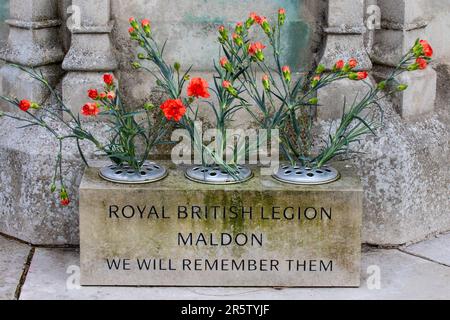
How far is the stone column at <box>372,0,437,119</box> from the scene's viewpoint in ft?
15.8

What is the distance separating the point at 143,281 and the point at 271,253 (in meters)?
0.61

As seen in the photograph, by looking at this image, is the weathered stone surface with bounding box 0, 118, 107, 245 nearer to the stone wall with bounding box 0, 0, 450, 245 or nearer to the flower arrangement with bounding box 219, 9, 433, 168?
the stone wall with bounding box 0, 0, 450, 245

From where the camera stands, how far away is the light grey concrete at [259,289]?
13.8 feet

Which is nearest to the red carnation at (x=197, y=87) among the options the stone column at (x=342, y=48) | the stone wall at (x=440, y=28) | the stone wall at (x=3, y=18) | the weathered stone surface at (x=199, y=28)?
the weathered stone surface at (x=199, y=28)

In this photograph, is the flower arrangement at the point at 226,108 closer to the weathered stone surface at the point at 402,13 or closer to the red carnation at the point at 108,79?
the red carnation at the point at 108,79

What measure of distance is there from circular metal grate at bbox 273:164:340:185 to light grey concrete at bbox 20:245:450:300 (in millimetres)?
506

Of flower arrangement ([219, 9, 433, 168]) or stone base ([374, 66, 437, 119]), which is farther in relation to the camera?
stone base ([374, 66, 437, 119])

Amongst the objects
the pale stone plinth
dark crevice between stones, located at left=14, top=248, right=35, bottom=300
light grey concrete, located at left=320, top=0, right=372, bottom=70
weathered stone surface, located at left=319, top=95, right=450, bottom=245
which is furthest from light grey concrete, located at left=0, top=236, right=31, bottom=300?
light grey concrete, located at left=320, top=0, right=372, bottom=70

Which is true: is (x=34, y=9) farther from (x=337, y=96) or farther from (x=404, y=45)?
(x=404, y=45)

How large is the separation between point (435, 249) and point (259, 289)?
1091 mm

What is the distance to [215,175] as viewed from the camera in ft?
14.2

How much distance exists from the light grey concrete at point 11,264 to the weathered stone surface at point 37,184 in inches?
3.1

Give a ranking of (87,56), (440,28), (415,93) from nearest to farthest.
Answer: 1. (87,56)
2. (415,93)
3. (440,28)

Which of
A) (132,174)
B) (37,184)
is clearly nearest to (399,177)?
(132,174)
